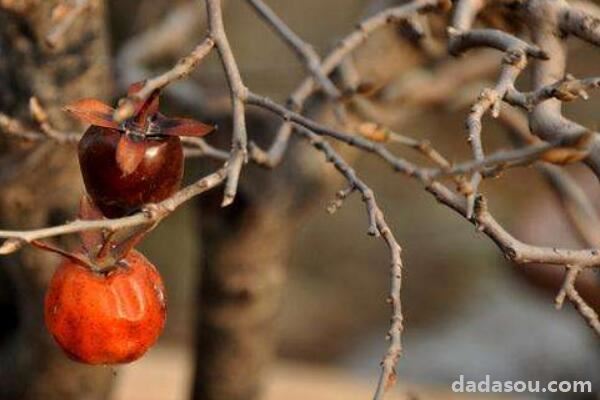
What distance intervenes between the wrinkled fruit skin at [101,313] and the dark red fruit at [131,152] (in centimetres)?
5

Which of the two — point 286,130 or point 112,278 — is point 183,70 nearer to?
point 112,278

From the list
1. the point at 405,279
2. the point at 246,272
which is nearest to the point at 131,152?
the point at 246,272

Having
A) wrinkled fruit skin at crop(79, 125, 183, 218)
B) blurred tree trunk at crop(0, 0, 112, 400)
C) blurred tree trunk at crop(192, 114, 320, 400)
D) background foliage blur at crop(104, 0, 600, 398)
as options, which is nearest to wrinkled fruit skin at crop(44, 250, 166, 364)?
wrinkled fruit skin at crop(79, 125, 183, 218)

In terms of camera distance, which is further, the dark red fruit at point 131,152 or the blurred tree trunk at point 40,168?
the blurred tree trunk at point 40,168

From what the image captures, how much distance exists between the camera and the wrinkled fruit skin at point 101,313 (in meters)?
0.73

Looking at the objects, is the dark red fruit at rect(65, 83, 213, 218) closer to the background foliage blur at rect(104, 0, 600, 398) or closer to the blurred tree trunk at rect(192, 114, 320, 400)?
the blurred tree trunk at rect(192, 114, 320, 400)

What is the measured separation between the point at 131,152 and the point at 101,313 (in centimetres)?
10

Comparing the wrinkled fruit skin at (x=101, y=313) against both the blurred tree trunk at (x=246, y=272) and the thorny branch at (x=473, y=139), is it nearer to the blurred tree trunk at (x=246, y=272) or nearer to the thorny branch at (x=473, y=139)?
the thorny branch at (x=473, y=139)

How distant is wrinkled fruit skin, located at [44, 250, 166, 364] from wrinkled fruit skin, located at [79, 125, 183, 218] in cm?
5

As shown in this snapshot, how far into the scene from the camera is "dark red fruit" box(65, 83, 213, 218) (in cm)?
72

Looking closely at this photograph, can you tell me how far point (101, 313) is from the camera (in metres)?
0.73

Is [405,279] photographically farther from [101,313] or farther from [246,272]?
[101,313]

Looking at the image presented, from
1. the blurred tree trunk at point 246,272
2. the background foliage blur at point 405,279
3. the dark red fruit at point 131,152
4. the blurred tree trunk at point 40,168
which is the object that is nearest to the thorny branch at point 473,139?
the dark red fruit at point 131,152

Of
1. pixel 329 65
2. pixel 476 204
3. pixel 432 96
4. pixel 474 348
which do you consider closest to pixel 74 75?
pixel 329 65
